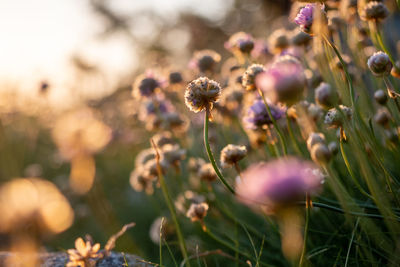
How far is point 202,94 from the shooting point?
0.94 m

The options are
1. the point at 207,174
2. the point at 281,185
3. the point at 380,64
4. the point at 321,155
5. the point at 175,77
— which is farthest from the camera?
the point at 175,77

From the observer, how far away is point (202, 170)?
149 cm

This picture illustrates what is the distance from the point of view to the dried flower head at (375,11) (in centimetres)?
118

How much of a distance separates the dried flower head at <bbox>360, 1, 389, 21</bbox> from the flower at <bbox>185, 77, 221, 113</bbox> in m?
0.63

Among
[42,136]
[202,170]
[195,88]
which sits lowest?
[42,136]

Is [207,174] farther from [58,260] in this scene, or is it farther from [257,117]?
[58,260]

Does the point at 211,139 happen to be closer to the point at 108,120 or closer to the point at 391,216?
the point at 391,216

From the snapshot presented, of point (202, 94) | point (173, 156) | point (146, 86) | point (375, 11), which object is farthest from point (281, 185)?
point (146, 86)

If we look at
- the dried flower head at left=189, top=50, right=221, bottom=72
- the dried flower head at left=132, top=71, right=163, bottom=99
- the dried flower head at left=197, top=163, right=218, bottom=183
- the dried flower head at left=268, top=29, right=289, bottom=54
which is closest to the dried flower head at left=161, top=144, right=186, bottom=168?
the dried flower head at left=197, top=163, right=218, bottom=183

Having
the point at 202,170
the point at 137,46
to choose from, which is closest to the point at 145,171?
the point at 202,170

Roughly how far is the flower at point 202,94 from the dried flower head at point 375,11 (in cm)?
63

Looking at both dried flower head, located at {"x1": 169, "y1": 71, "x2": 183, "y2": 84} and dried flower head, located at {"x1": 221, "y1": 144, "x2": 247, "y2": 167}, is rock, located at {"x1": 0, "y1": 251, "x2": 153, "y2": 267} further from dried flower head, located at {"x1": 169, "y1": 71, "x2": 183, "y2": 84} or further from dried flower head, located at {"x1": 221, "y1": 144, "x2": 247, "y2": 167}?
dried flower head, located at {"x1": 169, "y1": 71, "x2": 183, "y2": 84}

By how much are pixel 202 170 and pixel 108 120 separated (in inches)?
118

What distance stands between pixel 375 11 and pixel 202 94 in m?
0.69
